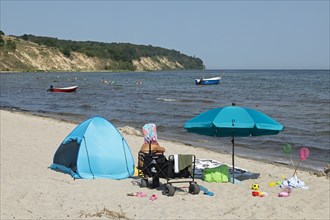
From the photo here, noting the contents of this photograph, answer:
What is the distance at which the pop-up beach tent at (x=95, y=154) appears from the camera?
32.4 feet

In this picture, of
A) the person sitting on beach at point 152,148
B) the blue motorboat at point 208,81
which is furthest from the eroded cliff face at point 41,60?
the person sitting on beach at point 152,148

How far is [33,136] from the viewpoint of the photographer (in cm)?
1573

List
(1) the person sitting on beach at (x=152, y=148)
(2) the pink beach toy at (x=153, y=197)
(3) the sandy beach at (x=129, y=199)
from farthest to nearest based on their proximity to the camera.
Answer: (1) the person sitting on beach at (x=152, y=148) → (2) the pink beach toy at (x=153, y=197) → (3) the sandy beach at (x=129, y=199)

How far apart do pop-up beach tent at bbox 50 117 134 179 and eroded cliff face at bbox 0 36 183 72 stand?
332 ft

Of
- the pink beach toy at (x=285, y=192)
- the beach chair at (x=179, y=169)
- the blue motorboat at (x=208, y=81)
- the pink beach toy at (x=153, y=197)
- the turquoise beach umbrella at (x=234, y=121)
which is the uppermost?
the turquoise beach umbrella at (x=234, y=121)

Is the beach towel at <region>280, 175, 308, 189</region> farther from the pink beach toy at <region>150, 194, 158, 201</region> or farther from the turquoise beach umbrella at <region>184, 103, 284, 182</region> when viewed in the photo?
the pink beach toy at <region>150, 194, 158, 201</region>

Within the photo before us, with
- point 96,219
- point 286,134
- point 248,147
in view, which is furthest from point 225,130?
point 286,134

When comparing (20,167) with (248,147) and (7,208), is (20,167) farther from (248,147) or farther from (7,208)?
(248,147)

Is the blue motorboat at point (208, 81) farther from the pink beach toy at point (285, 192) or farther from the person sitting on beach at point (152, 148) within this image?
the pink beach toy at point (285, 192)

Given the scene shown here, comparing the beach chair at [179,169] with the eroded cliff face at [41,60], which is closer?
the beach chair at [179,169]

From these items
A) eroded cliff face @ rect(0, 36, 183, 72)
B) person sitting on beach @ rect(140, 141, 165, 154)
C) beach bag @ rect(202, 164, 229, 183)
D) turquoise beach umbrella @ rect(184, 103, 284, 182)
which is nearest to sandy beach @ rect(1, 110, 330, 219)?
beach bag @ rect(202, 164, 229, 183)

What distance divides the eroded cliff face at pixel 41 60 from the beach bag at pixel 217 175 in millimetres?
102728

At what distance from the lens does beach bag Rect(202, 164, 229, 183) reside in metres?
9.96

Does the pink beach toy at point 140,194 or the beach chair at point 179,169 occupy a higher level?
the beach chair at point 179,169
